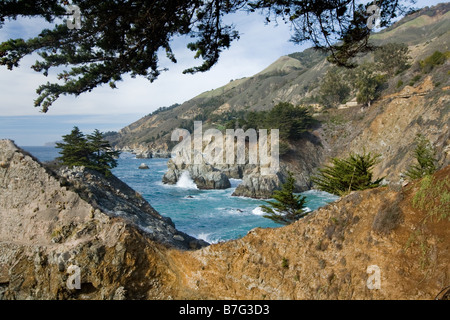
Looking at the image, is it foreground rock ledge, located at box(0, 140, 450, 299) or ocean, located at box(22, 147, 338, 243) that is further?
ocean, located at box(22, 147, 338, 243)

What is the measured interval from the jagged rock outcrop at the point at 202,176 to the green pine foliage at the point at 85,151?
19540 millimetres

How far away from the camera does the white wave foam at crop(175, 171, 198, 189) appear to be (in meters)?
42.3

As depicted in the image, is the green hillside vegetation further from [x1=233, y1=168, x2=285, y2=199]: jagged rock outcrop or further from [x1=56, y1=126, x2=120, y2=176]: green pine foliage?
[x1=56, y1=126, x2=120, y2=176]: green pine foliage

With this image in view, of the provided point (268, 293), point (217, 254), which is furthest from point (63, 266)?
point (268, 293)

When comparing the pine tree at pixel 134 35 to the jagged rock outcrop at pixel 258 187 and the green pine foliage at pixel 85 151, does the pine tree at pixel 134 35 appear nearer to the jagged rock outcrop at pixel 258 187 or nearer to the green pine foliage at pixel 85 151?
the green pine foliage at pixel 85 151

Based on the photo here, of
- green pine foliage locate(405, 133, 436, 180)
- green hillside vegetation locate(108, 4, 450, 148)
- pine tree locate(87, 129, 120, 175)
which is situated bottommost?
green pine foliage locate(405, 133, 436, 180)

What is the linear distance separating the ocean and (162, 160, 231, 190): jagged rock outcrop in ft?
3.62

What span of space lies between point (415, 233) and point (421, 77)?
4350cm

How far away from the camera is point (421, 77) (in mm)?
38375

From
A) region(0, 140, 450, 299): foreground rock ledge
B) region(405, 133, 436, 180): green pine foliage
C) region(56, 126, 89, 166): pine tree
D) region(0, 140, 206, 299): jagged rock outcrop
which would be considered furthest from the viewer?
region(56, 126, 89, 166): pine tree

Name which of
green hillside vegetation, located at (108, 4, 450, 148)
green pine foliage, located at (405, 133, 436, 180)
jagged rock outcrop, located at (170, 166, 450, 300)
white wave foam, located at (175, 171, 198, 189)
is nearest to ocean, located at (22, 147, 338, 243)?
white wave foam, located at (175, 171, 198, 189)

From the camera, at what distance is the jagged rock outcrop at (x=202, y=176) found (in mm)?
40875
